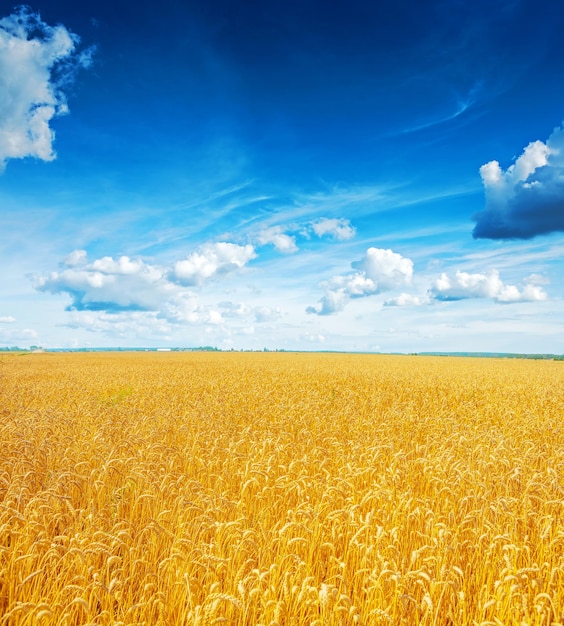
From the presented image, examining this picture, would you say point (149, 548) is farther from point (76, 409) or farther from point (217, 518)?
point (76, 409)

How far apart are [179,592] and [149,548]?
99cm

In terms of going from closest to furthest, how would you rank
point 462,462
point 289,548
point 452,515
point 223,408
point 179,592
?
point 179,592 < point 289,548 < point 452,515 < point 462,462 < point 223,408

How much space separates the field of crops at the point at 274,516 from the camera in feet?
11.3

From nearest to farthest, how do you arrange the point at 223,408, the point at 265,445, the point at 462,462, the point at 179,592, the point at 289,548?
1. the point at 179,592
2. the point at 289,548
3. the point at 462,462
4. the point at 265,445
5. the point at 223,408

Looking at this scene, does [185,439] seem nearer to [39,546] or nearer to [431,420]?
[39,546]

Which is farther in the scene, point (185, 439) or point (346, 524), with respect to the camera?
point (185, 439)

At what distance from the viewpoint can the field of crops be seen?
11.3ft

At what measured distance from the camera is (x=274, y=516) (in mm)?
5098

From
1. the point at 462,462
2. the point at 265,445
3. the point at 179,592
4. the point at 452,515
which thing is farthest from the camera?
the point at 265,445

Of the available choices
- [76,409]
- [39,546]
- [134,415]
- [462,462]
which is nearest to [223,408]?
[134,415]

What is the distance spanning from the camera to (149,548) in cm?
448

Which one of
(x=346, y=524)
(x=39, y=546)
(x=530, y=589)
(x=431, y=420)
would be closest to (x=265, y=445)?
(x=346, y=524)

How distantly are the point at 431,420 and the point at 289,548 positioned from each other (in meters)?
7.84

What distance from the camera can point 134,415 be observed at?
10.6m
